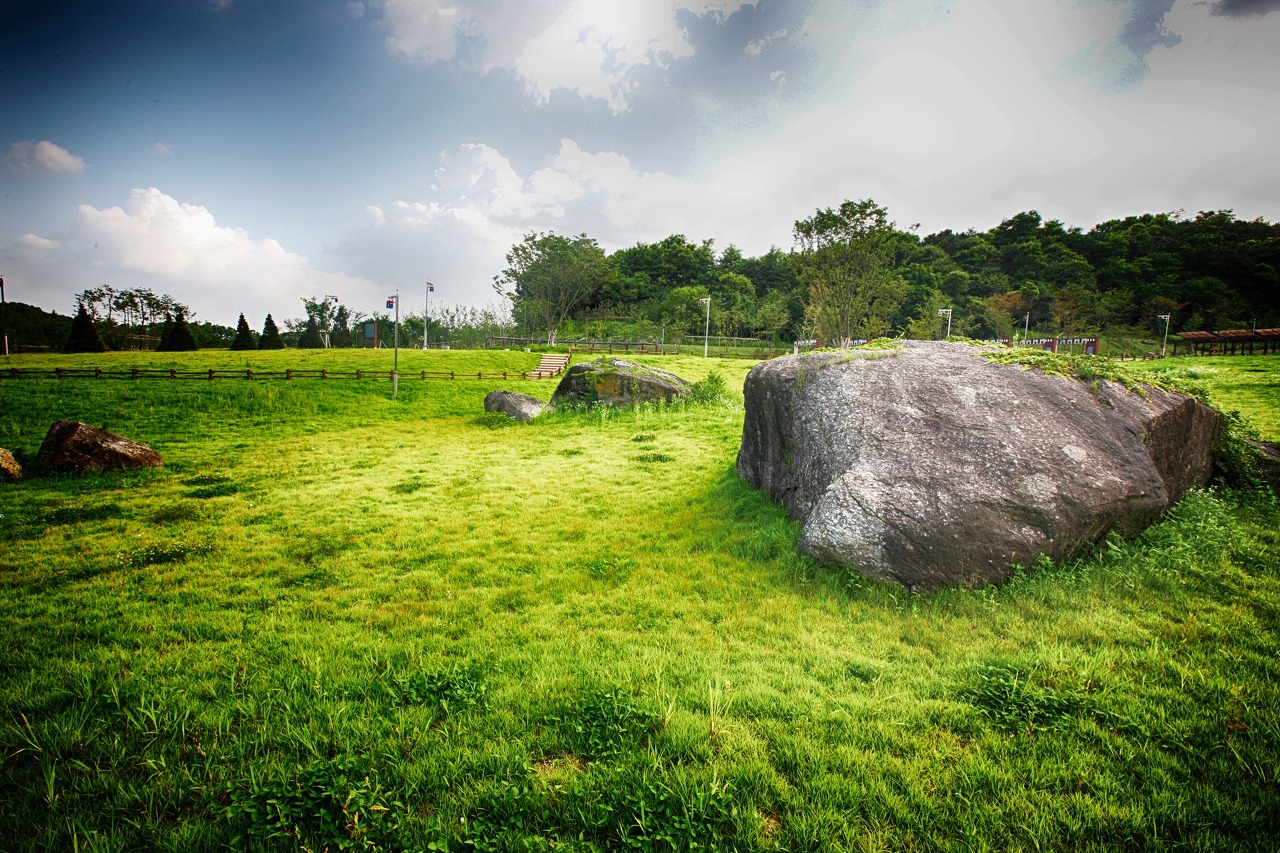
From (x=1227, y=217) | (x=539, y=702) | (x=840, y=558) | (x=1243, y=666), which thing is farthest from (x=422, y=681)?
(x=1227, y=217)

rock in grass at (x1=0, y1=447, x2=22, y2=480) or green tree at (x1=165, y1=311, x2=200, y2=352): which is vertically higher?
green tree at (x1=165, y1=311, x2=200, y2=352)

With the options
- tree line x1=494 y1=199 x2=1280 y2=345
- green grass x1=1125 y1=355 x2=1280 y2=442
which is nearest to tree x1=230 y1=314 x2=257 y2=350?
tree line x1=494 y1=199 x2=1280 y2=345

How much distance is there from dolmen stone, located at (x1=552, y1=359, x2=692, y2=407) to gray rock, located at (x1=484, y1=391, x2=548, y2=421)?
883 mm

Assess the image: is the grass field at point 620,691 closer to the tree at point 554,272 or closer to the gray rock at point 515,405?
the gray rock at point 515,405

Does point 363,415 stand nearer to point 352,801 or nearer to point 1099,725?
point 352,801

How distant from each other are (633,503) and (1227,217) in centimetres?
15120

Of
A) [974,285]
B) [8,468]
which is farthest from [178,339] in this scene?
[974,285]

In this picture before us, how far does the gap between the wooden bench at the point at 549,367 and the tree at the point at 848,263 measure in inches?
926

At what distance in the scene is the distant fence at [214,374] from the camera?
26.1 m

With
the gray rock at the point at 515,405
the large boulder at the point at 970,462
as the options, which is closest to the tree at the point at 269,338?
the gray rock at the point at 515,405

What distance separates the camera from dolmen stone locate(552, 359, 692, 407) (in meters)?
20.3

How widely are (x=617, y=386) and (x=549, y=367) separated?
21409mm

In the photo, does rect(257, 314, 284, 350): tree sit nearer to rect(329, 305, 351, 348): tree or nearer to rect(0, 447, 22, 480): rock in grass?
rect(329, 305, 351, 348): tree

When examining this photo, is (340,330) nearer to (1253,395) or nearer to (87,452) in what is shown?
(87,452)
